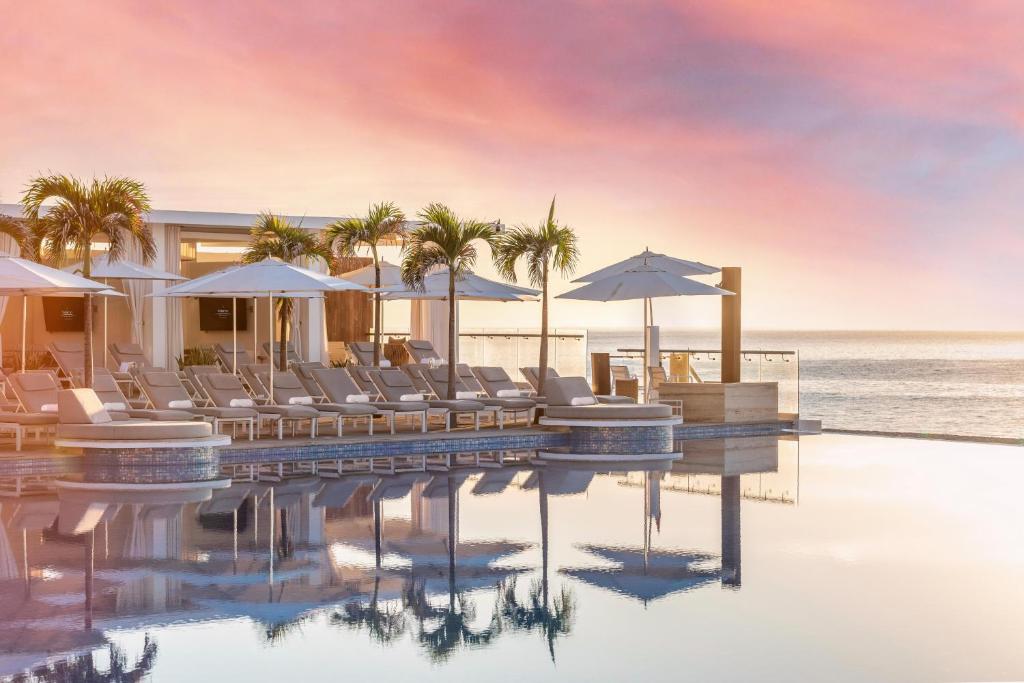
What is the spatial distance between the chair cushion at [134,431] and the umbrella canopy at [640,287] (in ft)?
17.9

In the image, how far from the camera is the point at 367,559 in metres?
7.21

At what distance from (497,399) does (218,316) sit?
1031cm

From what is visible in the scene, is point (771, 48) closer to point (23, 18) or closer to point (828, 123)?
point (828, 123)

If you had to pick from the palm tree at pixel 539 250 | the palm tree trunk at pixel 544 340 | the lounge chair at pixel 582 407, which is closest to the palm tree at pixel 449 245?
the palm tree at pixel 539 250

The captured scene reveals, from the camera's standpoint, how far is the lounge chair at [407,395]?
1404 centimetres

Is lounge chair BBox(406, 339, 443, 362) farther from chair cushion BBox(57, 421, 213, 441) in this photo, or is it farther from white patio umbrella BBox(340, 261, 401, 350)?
chair cushion BBox(57, 421, 213, 441)

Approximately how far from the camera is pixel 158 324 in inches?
768

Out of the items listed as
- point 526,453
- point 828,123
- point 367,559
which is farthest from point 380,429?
point 828,123

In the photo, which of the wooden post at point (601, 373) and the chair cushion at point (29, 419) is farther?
the wooden post at point (601, 373)

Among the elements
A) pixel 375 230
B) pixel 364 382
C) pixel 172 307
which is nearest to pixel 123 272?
pixel 172 307

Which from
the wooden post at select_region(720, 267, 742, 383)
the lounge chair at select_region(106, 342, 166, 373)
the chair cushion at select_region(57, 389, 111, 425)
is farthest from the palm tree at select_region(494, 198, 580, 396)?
the lounge chair at select_region(106, 342, 166, 373)

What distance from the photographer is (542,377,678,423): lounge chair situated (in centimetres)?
1323

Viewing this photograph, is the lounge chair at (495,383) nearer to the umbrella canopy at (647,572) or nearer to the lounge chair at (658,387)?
the lounge chair at (658,387)

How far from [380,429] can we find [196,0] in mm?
12337
